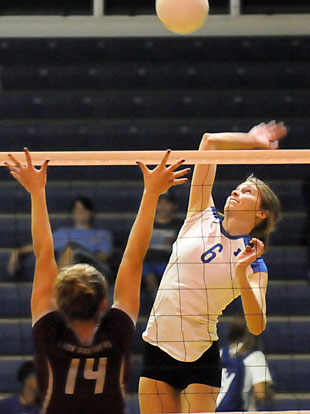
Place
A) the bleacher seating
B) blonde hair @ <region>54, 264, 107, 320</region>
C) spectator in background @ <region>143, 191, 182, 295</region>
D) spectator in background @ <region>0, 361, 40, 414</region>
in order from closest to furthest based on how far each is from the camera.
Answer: blonde hair @ <region>54, 264, 107, 320</region>
spectator in background @ <region>0, 361, 40, 414</region>
spectator in background @ <region>143, 191, 182, 295</region>
the bleacher seating

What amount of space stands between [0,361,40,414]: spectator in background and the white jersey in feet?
5.41

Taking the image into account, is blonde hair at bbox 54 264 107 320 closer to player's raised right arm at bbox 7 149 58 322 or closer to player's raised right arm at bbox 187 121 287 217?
player's raised right arm at bbox 7 149 58 322

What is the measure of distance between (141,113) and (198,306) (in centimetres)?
432

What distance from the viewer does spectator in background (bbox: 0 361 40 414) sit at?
485 cm

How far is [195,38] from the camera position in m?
8.02

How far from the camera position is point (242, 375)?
4.89 m

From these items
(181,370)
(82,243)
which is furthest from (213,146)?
(82,243)

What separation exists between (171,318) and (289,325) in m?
2.79

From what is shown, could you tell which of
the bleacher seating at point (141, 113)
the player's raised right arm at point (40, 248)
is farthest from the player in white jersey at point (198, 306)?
the bleacher seating at point (141, 113)

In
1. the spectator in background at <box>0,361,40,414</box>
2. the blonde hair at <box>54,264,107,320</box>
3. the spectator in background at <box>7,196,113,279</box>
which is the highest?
the spectator in background at <box>7,196,113,279</box>

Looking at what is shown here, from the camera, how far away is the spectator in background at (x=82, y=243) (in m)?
4.91

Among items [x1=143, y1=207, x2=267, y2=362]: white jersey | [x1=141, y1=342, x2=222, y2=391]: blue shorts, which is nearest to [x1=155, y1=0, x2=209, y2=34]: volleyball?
[x1=143, y1=207, x2=267, y2=362]: white jersey

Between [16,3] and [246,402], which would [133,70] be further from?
[246,402]

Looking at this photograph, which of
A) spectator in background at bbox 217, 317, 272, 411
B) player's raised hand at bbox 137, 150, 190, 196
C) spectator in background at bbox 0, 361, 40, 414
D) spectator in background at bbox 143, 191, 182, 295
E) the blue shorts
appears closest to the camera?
player's raised hand at bbox 137, 150, 190, 196
